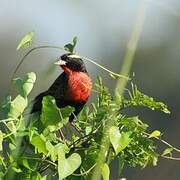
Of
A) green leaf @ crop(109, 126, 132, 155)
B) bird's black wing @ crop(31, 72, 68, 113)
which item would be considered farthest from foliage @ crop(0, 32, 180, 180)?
bird's black wing @ crop(31, 72, 68, 113)

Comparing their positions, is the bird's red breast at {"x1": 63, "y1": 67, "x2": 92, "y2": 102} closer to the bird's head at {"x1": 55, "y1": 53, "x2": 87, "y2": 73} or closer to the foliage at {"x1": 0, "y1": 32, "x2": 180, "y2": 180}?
the bird's head at {"x1": 55, "y1": 53, "x2": 87, "y2": 73}

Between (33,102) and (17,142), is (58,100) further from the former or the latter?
(17,142)

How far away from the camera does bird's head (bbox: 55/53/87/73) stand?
9.13 feet

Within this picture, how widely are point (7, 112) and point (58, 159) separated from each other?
0.15m

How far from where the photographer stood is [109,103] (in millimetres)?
2127

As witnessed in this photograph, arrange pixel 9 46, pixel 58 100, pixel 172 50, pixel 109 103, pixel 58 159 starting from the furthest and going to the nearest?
pixel 9 46
pixel 172 50
pixel 58 100
pixel 109 103
pixel 58 159

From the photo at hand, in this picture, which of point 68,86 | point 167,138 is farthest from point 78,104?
point 167,138

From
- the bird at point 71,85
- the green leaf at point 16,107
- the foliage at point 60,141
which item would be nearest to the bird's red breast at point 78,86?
the bird at point 71,85

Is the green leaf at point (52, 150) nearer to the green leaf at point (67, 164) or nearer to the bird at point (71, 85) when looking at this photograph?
the green leaf at point (67, 164)

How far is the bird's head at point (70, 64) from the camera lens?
Answer: 278cm

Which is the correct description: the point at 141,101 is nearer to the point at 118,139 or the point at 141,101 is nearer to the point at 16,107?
the point at 118,139

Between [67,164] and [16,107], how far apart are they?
0.55 feet

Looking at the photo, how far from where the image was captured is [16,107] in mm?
2033

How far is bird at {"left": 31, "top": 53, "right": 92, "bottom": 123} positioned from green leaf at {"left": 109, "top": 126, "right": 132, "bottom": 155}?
69cm
